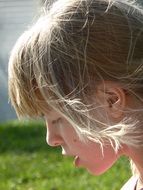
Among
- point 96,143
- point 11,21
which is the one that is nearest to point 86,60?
point 96,143

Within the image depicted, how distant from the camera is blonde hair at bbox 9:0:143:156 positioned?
203 centimetres

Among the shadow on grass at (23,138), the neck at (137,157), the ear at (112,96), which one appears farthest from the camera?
the shadow on grass at (23,138)

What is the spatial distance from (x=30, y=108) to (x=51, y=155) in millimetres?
3899

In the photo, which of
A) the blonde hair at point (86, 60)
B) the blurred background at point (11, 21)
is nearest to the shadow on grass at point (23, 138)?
the blurred background at point (11, 21)

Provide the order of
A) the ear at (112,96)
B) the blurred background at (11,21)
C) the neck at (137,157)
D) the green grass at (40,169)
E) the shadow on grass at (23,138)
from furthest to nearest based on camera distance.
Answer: the blurred background at (11,21) < the shadow on grass at (23,138) < the green grass at (40,169) < the neck at (137,157) < the ear at (112,96)

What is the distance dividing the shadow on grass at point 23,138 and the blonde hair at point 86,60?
415cm

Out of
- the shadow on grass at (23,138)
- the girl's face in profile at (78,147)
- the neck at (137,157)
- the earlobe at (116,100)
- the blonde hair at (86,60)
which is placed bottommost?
the shadow on grass at (23,138)

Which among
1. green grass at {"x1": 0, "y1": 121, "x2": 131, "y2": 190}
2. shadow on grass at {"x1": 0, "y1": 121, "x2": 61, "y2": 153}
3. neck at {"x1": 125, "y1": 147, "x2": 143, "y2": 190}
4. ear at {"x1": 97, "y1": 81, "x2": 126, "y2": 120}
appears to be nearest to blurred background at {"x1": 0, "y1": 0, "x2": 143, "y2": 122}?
shadow on grass at {"x1": 0, "y1": 121, "x2": 61, "y2": 153}

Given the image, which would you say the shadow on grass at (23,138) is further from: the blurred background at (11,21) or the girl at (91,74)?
the girl at (91,74)

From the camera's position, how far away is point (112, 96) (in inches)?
79.7

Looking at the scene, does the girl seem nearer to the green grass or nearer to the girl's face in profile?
the girl's face in profile

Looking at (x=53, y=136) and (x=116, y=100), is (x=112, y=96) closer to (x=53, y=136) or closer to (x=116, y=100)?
(x=116, y=100)

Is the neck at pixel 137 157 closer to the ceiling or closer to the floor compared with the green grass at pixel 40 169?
closer to the ceiling

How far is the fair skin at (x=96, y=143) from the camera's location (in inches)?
79.7
